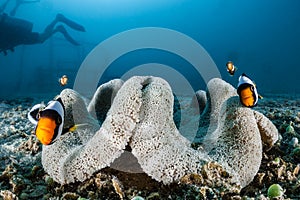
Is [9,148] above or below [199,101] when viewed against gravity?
below

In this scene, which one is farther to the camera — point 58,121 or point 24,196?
point 24,196

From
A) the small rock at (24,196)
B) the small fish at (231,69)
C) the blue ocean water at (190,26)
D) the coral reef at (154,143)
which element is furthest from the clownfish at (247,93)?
the blue ocean water at (190,26)

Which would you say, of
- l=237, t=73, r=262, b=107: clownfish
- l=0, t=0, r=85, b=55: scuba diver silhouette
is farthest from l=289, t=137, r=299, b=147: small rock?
l=0, t=0, r=85, b=55: scuba diver silhouette

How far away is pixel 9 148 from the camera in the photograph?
312 cm

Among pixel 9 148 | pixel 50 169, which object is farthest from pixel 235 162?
pixel 9 148

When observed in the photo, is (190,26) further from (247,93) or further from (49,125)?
(49,125)

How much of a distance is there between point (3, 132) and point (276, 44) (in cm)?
7739

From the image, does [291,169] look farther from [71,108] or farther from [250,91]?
[71,108]

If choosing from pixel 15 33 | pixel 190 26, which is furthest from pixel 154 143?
pixel 190 26

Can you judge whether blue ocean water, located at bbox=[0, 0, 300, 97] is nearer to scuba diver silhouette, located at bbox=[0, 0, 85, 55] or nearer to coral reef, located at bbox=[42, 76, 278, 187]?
scuba diver silhouette, located at bbox=[0, 0, 85, 55]

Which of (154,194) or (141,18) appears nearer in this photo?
(154,194)

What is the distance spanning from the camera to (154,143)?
1931 millimetres

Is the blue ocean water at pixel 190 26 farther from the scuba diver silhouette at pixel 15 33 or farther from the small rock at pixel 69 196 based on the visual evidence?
the small rock at pixel 69 196

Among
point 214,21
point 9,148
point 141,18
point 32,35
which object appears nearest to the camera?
point 9,148
